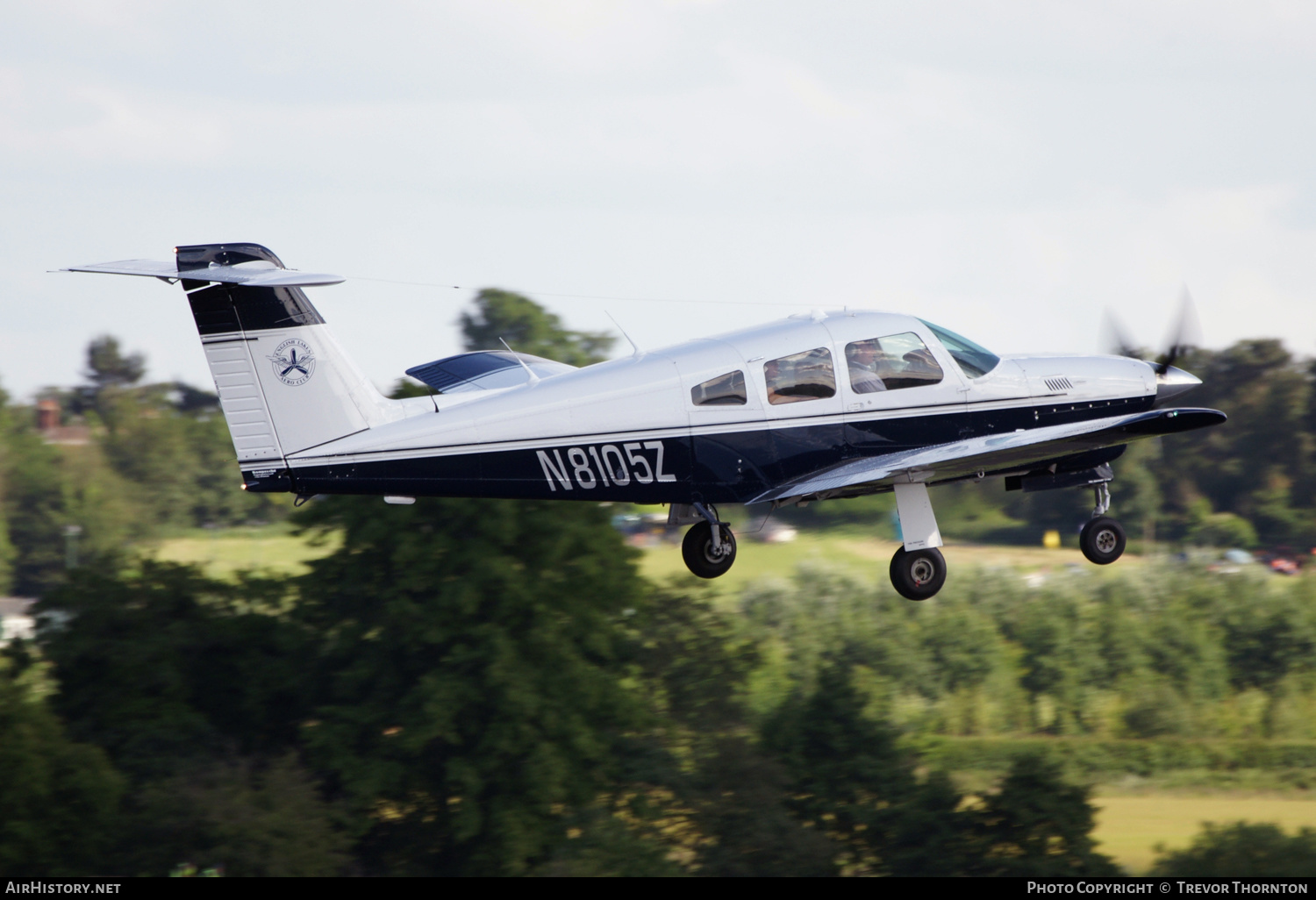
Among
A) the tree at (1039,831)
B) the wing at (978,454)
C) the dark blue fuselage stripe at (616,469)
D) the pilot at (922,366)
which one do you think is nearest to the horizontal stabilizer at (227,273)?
the dark blue fuselage stripe at (616,469)

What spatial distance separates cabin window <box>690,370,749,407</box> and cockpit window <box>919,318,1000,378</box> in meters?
2.07

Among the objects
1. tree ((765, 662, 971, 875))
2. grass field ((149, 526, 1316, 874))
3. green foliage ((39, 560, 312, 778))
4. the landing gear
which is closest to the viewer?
the landing gear

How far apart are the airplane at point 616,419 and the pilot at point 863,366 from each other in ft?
0.05

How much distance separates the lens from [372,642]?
40156mm

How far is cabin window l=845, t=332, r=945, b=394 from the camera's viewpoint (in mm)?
12336

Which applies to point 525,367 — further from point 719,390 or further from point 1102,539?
point 1102,539

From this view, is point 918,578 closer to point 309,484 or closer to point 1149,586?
point 309,484

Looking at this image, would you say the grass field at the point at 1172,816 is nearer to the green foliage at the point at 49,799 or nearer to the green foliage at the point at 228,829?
Answer: the green foliage at the point at 228,829

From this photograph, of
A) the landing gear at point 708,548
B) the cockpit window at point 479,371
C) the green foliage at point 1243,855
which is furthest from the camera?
the green foliage at point 1243,855

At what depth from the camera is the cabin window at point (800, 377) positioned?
12.1 meters

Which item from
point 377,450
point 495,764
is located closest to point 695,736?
point 495,764

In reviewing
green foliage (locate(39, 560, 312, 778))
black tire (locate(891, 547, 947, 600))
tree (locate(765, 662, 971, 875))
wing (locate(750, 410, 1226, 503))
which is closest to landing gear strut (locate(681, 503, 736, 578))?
wing (locate(750, 410, 1226, 503))

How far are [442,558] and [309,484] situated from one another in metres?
25.1

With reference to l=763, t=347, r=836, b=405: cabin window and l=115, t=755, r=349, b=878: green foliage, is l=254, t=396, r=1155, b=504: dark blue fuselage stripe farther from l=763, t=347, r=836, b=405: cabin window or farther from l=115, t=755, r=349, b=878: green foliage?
l=115, t=755, r=349, b=878: green foliage
